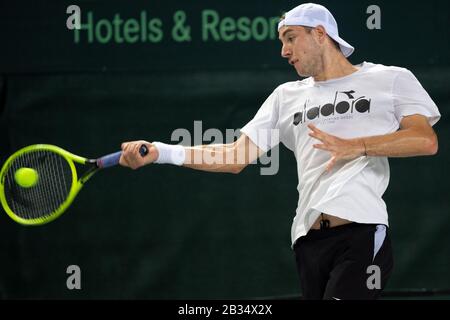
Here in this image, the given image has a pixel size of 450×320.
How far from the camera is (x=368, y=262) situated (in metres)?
4.04

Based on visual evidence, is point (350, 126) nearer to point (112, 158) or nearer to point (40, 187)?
point (112, 158)

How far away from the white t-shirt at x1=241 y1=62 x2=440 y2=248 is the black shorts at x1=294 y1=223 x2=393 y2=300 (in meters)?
0.06

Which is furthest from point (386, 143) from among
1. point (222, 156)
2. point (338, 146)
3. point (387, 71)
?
point (222, 156)

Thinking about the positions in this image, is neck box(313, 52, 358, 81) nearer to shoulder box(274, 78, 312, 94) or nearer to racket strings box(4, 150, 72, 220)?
shoulder box(274, 78, 312, 94)

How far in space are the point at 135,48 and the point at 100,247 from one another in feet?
4.54

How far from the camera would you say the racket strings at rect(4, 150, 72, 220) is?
4.90 meters

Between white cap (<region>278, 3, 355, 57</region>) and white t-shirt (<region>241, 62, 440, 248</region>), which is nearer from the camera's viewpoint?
white t-shirt (<region>241, 62, 440, 248</region>)

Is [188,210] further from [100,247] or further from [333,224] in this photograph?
[333,224]

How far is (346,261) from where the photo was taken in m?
4.04

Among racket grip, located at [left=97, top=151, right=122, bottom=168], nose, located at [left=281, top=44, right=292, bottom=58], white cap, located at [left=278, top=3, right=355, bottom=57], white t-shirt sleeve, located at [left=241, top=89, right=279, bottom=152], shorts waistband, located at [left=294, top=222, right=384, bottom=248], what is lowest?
shorts waistband, located at [left=294, top=222, right=384, bottom=248]

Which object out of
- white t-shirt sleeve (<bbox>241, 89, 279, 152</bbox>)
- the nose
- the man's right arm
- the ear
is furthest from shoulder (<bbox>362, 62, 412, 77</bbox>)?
Result: the man's right arm

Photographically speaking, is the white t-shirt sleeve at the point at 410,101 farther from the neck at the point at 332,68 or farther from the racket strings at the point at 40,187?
the racket strings at the point at 40,187

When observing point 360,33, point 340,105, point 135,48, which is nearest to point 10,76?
point 135,48

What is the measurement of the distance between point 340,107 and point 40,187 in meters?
1.74
